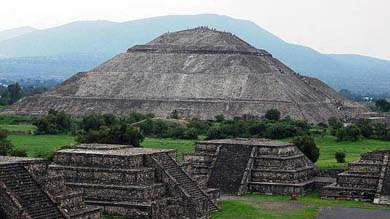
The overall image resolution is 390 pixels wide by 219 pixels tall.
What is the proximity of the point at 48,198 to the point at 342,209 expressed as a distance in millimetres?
15778

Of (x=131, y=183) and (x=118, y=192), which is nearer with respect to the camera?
(x=118, y=192)

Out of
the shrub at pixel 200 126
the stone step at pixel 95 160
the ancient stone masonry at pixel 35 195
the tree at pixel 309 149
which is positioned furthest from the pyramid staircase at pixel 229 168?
the shrub at pixel 200 126

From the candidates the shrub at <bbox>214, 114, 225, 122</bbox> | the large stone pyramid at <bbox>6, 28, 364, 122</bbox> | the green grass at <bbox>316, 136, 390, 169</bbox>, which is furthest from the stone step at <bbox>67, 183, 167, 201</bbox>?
the large stone pyramid at <bbox>6, 28, 364, 122</bbox>

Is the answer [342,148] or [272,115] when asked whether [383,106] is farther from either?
[342,148]

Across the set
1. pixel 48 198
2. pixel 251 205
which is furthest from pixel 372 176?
pixel 48 198

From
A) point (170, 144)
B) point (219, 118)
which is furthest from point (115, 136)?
point (219, 118)

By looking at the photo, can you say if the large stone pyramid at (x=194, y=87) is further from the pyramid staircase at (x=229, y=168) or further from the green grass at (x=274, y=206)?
the green grass at (x=274, y=206)

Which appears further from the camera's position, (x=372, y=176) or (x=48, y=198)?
(x=372, y=176)

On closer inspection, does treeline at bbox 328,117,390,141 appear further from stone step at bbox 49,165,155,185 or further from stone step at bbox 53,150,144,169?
stone step at bbox 53,150,144,169

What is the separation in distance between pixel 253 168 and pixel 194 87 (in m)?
67.2

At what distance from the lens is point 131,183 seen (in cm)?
3362

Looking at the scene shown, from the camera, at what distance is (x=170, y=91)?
365ft

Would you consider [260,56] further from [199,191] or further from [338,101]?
[199,191]

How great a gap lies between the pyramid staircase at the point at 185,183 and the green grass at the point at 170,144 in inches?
942
